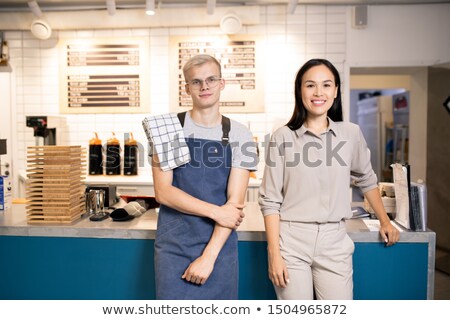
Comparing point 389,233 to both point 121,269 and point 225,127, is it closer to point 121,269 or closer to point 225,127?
point 225,127

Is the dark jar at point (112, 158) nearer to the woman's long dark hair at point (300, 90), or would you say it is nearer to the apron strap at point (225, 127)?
the apron strap at point (225, 127)

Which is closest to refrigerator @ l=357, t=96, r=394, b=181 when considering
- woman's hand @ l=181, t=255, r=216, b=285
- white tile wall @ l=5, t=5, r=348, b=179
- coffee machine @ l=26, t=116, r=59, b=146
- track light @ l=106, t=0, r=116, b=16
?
white tile wall @ l=5, t=5, r=348, b=179

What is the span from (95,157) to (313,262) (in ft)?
10.4

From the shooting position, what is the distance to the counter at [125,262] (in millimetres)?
1879

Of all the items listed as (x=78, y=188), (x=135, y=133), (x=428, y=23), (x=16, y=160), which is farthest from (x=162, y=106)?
(x=428, y=23)

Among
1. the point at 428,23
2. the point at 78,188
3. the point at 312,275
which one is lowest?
the point at 312,275

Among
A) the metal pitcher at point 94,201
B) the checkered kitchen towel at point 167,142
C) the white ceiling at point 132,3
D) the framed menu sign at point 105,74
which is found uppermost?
the white ceiling at point 132,3

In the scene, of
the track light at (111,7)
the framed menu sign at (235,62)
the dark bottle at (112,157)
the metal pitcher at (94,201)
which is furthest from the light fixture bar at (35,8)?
the metal pitcher at (94,201)

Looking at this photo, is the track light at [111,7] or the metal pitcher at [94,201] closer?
the metal pitcher at [94,201]

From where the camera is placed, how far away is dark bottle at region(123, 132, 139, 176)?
4203 mm

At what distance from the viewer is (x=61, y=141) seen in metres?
4.32

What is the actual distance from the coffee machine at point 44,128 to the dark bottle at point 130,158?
73cm
